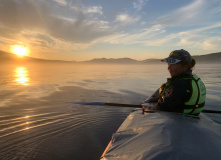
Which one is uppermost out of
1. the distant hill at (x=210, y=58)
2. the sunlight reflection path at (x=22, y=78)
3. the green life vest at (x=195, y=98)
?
the distant hill at (x=210, y=58)

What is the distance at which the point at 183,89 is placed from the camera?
291 centimetres

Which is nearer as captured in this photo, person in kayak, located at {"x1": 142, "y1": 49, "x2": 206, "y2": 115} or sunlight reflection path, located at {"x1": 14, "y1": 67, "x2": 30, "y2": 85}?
person in kayak, located at {"x1": 142, "y1": 49, "x2": 206, "y2": 115}

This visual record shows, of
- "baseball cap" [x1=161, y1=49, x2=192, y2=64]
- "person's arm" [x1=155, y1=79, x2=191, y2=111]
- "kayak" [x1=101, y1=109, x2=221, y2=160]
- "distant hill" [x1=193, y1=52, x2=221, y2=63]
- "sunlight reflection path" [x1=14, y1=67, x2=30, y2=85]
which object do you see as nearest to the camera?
"kayak" [x1=101, y1=109, x2=221, y2=160]

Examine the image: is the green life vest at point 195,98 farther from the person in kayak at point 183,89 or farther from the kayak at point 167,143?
the kayak at point 167,143

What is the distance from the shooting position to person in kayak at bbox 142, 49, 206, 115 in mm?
2934

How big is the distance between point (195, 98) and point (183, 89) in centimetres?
36

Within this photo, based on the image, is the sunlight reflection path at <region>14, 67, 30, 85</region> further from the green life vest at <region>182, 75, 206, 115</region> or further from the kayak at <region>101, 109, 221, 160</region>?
the green life vest at <region>182, 75, 206, 115</region>

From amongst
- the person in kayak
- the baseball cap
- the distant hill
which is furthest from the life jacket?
the distant hill

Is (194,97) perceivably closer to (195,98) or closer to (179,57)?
(195,98)

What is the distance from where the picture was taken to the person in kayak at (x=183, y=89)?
9.62 ft

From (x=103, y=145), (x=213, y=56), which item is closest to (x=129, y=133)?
(x=103, y=145)

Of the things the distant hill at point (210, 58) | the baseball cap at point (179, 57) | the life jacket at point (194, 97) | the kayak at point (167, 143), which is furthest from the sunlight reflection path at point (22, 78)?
the distant hill at point (210, 58)

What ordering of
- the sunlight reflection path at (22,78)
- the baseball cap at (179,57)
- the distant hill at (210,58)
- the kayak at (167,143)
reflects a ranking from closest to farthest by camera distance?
the kayak at (167,143) < the baseball cap at (179,57) < the sunlight reflection path at (22,78) < the distant hill at (210,58)

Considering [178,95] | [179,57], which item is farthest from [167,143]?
[179,57]
